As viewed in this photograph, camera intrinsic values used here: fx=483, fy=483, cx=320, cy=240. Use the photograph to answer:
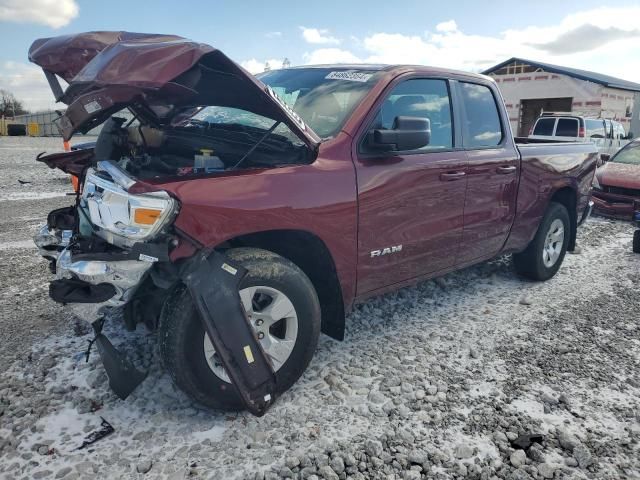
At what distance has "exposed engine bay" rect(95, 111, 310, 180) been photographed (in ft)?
9.72

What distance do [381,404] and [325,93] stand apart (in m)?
2.07

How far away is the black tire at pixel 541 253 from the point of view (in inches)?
188

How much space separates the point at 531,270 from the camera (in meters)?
4.88

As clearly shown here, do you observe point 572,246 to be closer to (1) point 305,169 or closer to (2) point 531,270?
(2) point 531,270

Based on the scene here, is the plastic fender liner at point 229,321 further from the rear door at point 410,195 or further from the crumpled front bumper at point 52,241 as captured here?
the crumpled front bumper at point 52,241

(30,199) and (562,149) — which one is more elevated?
(562,149)

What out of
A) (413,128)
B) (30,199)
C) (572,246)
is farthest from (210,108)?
(30,199)

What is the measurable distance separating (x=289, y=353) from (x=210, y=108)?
2.00 meters

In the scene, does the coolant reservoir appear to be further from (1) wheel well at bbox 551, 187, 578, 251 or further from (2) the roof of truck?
(1) wheel well at bbox 551, 187, 578, 251

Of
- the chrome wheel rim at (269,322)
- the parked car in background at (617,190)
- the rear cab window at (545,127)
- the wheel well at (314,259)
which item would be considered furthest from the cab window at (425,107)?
the rear cab window at (545,127)

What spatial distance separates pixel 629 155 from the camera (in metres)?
9.66

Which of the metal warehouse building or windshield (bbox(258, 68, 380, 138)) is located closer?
windshield (bbox(258, 68, 380, 138))

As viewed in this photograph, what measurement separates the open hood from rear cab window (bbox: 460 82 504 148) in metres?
1.60

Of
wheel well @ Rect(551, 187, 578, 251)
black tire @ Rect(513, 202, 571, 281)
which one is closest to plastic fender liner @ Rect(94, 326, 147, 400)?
black tire @ Rect(513, 202, 571, 281)
